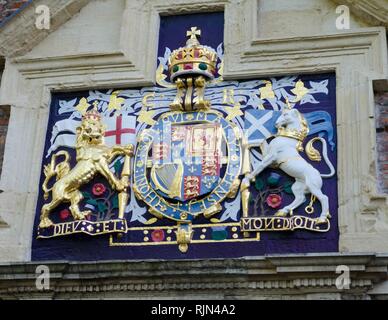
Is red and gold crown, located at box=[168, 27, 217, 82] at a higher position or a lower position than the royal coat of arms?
higher

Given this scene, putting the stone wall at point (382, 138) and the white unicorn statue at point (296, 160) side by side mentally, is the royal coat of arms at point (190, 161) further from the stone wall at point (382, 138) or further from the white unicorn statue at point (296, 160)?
the stone wall at point (382, 138)

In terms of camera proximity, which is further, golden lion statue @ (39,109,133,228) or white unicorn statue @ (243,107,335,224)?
golden lion statue @ (39,109,133,228)

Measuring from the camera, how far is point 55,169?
9359 mm

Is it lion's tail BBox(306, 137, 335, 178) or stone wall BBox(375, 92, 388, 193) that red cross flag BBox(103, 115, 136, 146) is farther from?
stone wall BBox(375, 92, 388, 193)

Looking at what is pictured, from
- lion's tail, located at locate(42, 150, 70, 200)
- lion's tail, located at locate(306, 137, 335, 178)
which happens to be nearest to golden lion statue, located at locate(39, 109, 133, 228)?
lion's tail, located at locate(42, 150, 70, 200)

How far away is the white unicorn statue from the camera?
28.5 feet

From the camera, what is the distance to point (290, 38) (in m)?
9.38

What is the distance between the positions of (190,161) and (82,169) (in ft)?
2.93

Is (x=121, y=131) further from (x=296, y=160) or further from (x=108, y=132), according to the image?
(x=296, y=160)

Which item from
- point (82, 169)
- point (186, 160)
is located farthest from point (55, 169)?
point (186, 160)

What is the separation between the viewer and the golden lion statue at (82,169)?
9.14 metres

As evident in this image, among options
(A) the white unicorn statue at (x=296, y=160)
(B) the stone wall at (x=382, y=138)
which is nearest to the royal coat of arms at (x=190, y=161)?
(A) the white unicorn statue at (x=296, y=160)

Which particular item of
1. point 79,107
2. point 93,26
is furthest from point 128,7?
point 79,107

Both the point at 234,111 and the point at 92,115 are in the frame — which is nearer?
the point at 234,111
